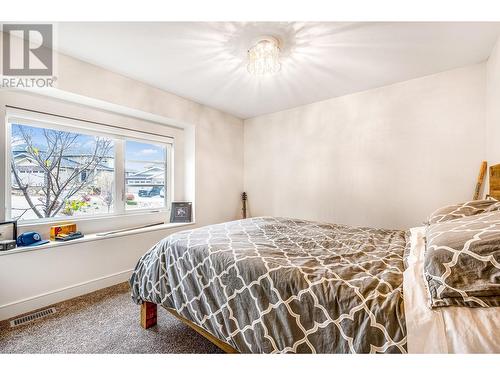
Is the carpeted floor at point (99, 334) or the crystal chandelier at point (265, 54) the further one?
the crystal chandelier at point (265, 54)

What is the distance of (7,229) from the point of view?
202cm

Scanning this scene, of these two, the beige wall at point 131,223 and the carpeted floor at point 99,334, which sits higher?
the beige wall at point 131,223

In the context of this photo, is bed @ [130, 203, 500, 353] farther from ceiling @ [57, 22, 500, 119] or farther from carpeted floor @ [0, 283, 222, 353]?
ceiling @ [57, 22, 500, 119]

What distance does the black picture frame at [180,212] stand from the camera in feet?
11.2

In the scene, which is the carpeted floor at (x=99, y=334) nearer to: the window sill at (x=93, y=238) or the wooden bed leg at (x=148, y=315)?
the wooden bed leg at (x=148, y=315)

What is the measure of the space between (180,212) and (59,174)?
4.85 ft

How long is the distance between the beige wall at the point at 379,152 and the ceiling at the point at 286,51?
237 millimetres

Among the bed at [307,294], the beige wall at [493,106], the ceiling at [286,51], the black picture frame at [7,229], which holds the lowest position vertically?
the bed at [307,294]

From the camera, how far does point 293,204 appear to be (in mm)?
3582

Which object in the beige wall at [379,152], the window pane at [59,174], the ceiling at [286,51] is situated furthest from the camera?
the beige wall at [379,152]

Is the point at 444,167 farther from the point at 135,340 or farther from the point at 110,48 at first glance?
the point at 110,48

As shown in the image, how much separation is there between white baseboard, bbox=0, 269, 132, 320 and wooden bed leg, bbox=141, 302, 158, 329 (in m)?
1.02

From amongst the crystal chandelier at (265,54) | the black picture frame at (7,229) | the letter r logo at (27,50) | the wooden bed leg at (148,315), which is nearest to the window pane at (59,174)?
the black picture frame at (7,229)

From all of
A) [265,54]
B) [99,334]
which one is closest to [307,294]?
[99,334]
